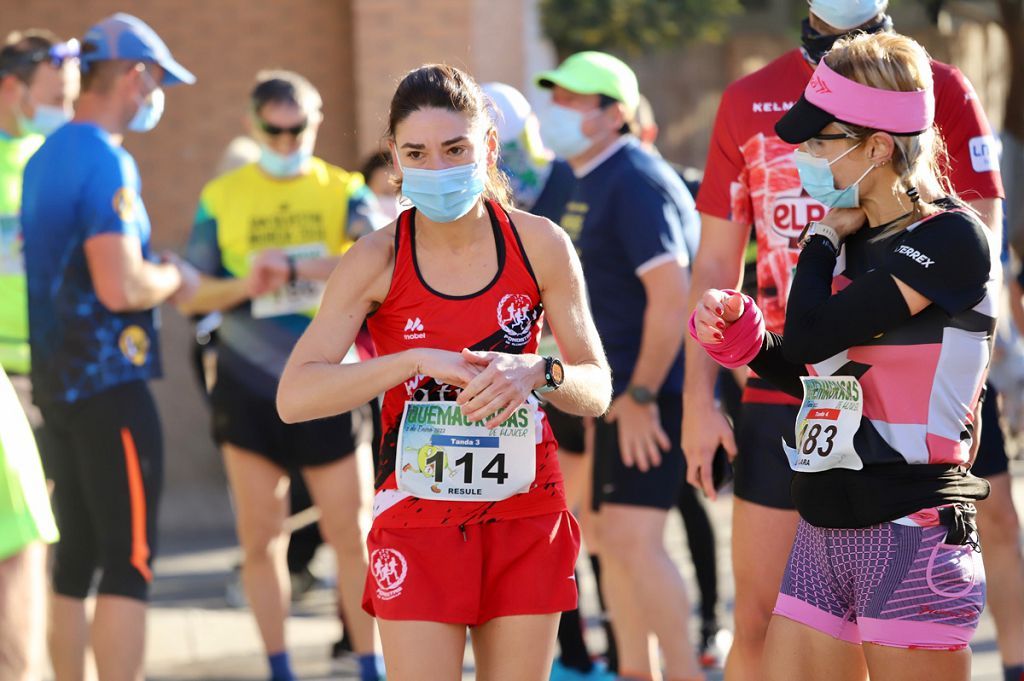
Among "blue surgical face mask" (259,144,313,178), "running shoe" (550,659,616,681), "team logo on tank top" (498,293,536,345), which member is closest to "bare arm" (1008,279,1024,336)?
"running shoe" (550,659,616,681)

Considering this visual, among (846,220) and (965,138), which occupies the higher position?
(965,138)

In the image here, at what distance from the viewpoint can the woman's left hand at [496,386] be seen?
3393 mm

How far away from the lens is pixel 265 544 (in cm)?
620

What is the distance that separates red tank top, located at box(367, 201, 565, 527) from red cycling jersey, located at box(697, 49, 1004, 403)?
860mm

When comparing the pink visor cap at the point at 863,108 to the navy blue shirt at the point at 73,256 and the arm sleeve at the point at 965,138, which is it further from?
the navy blue shirt at the point at 73,256

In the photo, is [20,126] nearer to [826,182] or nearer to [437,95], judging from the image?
[437,95]

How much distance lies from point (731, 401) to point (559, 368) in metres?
4.05

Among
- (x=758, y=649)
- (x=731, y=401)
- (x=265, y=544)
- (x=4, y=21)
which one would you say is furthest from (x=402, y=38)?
(x=758, y=649)

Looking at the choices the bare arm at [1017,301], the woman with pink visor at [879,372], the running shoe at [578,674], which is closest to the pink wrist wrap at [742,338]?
the woman with pink visor at [879,372]

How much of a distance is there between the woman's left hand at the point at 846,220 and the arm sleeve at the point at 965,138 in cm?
65

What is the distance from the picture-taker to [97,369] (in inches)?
209

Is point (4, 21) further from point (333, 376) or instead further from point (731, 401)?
point (333, 376)

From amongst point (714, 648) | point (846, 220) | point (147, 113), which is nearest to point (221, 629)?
point (714, 648)

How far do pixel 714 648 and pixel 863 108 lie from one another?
144 inches
